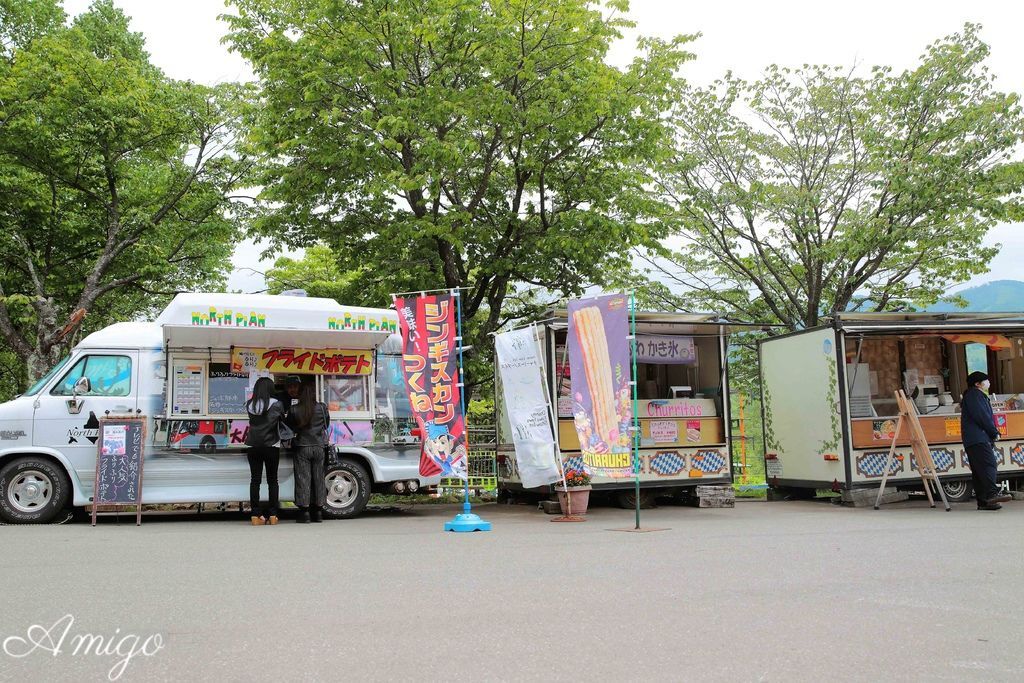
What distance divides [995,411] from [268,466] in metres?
11.4

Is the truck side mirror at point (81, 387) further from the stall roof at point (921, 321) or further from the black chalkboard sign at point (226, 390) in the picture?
the stall roof at point (921, 321)

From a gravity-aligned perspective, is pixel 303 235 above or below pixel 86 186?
below

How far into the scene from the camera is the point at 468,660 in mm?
4426

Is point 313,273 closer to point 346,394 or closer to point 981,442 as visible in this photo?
point 346,394

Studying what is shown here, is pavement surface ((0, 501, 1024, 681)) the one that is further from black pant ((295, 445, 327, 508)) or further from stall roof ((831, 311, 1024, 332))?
stall roof ((831, 311, 1024, 332))

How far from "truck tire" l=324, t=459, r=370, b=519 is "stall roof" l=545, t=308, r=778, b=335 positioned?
11.8 feet

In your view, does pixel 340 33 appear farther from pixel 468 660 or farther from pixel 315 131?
pixel 468 660

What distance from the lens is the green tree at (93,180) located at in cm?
1744

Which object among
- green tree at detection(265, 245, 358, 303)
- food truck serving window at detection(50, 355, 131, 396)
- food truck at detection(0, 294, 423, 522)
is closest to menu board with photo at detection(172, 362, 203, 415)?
food truck at detection(0, 294, 423, 522)

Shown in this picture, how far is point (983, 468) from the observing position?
12500mm

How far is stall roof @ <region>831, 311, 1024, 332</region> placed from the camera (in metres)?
13.6

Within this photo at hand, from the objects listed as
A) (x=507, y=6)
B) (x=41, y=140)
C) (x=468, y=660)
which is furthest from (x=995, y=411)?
(x=41, y=140)

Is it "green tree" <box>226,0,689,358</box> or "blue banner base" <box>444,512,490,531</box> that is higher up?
"green tree" <box>226,0,689,358</box>

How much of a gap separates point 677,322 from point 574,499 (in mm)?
3204
